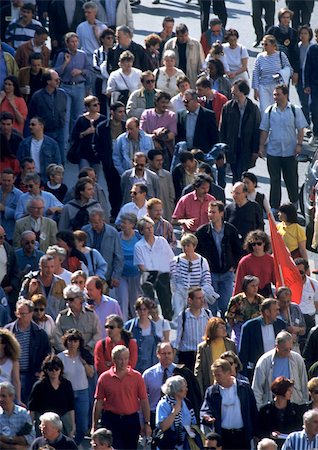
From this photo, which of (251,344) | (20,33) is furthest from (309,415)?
(20,33)

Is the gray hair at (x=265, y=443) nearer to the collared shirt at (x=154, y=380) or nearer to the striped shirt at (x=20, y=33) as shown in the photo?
the collared shirt at (x=154, y=380)

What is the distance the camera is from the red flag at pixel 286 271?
21484mm

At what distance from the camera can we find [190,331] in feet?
67.4

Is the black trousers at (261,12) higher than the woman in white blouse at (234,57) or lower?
lower

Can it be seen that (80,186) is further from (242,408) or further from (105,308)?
(242,408)

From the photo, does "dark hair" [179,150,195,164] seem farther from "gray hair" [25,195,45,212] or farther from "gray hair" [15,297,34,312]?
"gray hair" [15,297,34,312]

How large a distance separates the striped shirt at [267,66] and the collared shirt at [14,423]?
433 inches

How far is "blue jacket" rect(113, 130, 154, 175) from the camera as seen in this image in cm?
2475

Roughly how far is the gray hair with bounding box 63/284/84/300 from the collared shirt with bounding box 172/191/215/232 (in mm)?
Result: 3112

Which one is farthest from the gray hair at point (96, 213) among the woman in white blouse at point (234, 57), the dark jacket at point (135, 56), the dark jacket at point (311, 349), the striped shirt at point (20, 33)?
the woman in white blouse at point (234, 57)

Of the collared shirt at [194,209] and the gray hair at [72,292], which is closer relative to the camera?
the gray hair at [72,292]

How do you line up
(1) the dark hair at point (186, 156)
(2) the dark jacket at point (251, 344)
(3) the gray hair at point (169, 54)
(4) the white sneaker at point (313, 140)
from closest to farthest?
(2) the dark jacket at point (251, 344)
(1) the dark hair at point (186, 156)
(3) the gray hair at point (169, 54)
(4) the white sneaker at point (313, 140)

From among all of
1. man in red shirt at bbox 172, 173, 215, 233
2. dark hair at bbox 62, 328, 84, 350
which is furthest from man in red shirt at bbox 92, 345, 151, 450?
man in red shirt at bbox 172, 173, 215, 233

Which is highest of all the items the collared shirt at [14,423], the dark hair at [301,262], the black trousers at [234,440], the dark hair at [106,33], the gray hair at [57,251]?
the dark hair at [106,33]
